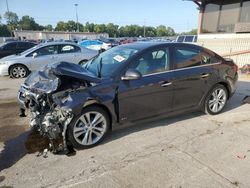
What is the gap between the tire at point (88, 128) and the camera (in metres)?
3.48

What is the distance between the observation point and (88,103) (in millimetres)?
3480

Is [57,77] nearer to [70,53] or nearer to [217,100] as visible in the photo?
[217,100]

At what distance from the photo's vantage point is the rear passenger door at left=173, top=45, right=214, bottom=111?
432 cm

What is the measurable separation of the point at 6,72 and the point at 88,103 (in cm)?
745

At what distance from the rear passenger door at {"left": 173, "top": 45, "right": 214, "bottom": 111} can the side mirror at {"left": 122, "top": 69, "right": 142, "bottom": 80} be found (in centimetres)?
87

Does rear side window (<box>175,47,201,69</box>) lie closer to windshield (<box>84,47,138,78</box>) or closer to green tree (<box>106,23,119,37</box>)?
windshield (<box>84,47,138,78</box>)

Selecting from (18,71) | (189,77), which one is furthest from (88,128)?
(18,71)

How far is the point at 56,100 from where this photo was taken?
3.43 metres

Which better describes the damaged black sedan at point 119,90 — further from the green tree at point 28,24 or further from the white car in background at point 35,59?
the green tree at point 28,24

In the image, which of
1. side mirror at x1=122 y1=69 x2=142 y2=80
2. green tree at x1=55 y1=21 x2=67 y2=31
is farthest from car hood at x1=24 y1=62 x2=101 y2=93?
green tree at x1=55 y1=21 x2=67 y2=31

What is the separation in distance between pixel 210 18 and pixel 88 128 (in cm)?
1278

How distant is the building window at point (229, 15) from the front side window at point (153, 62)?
→ 33.6 ft

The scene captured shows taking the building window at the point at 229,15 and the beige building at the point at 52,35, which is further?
the beige building at the point at 52,35

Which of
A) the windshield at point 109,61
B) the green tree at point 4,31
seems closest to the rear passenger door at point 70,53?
the windshield at point 109,61
